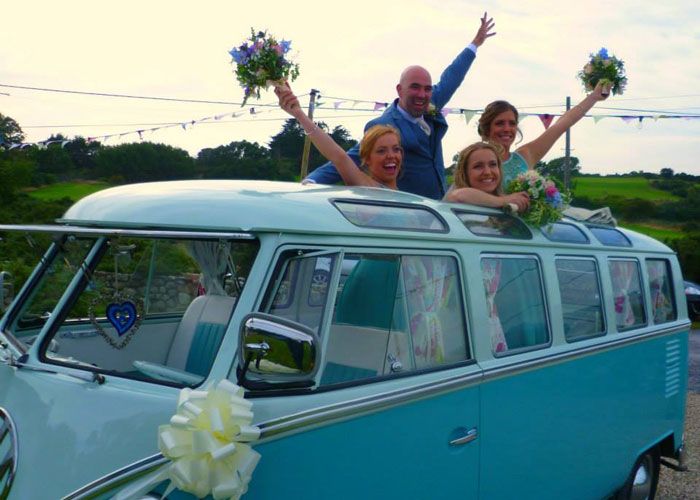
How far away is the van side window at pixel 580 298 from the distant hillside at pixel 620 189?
32991 mm

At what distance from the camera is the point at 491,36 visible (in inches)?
247

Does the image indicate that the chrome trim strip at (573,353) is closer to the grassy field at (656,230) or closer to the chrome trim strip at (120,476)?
the chrome trim strip at (120,476)

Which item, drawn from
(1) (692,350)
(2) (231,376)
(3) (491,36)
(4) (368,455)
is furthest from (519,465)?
(1) (692,350)

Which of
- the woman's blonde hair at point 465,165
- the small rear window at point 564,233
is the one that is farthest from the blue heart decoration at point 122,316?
the small rear window at point 564,233

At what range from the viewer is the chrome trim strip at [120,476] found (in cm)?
246

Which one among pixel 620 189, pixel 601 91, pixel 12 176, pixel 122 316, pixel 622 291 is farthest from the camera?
pixel 620 189

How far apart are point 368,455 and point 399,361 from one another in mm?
463

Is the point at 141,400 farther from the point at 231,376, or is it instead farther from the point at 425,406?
the point at 425,406

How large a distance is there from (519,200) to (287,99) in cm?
144

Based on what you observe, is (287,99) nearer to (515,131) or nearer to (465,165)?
(465,165)

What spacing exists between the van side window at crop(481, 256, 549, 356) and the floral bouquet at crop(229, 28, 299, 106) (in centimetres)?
149

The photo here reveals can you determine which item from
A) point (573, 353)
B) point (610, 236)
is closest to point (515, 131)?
point (610, 236)

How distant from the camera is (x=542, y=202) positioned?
14.8 feet

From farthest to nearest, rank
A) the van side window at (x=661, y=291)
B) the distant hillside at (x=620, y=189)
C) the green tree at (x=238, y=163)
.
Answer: the distant hillside at (x=620, y=189), the green tree at (x=238, y=163), the van side window at (x=661, y=291)
